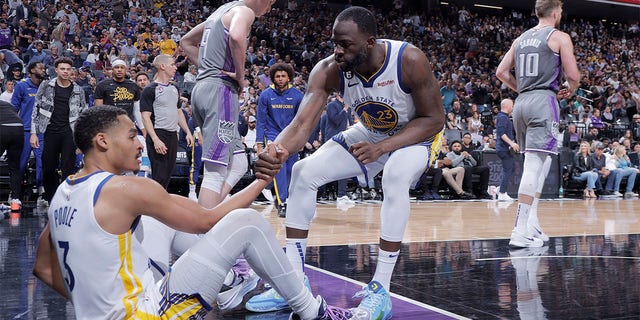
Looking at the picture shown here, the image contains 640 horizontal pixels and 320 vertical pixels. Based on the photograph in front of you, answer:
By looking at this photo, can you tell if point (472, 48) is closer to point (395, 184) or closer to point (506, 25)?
point (506, 25)

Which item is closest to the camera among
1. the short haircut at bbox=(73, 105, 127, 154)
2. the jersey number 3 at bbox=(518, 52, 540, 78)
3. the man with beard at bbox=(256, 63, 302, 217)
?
the short haircut at bbox=(73, 105, 127, 154)

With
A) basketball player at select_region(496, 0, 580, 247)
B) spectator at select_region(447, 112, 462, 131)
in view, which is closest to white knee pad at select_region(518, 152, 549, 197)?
basketball player at select_region(496, 0, 580, 247)

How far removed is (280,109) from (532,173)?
3.25 m

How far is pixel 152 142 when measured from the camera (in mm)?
6961

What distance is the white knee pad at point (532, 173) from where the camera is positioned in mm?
4875

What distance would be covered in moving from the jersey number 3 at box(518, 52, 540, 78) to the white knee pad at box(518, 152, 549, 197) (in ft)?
2.05

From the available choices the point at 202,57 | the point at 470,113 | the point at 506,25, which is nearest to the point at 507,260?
the point at 202,57

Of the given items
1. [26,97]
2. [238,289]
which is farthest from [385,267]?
[26,97]

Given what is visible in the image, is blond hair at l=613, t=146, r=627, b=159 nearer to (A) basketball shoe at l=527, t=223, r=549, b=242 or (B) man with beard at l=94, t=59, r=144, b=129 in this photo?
(A) basketball shoe at l=527, t=223, r=549, b=242

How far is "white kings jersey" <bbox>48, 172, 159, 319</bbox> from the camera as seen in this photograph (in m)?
1.92

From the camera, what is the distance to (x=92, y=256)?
1938mm

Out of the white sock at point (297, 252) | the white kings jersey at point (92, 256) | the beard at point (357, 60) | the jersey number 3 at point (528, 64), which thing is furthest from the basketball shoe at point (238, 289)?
the jersey number 3 at point (528, 64)

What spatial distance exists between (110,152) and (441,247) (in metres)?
3.29

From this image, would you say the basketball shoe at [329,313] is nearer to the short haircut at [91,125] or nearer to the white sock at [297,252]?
the white sock at [297,252]
